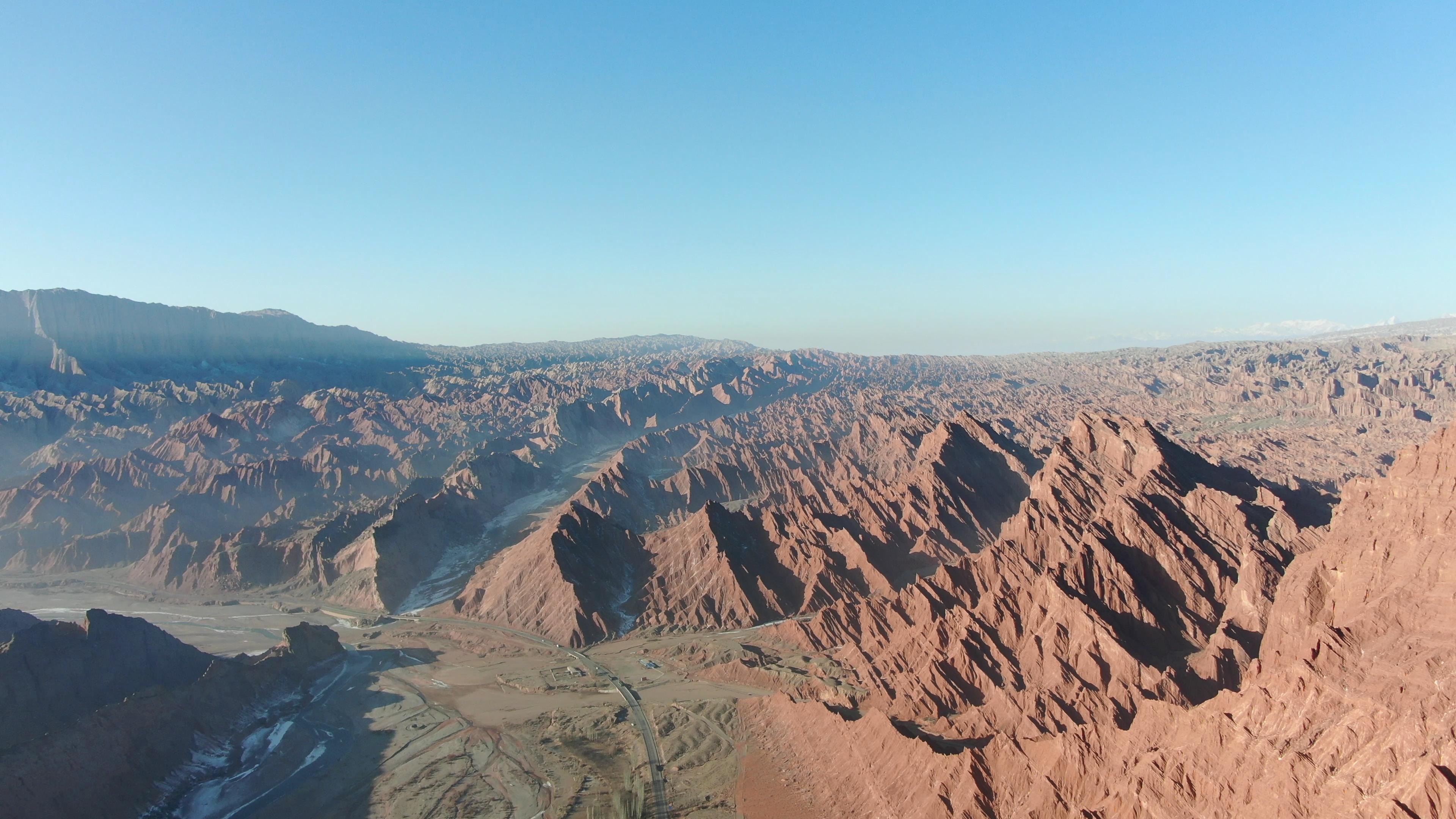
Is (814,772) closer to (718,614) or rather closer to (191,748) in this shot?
(718,614)

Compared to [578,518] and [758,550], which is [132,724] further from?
[758,550]

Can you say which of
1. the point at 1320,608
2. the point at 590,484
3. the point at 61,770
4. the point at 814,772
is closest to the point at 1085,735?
the point at 814,772

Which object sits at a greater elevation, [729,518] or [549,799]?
[729,518]

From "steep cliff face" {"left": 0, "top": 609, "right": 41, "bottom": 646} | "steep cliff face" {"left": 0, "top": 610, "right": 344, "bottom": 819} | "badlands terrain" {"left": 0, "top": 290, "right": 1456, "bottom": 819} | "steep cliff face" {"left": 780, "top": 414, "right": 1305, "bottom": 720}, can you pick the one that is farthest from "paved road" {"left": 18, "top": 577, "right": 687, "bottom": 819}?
"steep cliff face" {"left": 0, "top": 609, "right": 41, "bottom": 646}

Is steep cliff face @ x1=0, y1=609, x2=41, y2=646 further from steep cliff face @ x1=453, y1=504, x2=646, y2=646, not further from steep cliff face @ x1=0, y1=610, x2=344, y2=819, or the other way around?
steep cliff face @ x1=453, y1=504, x2=646, y2=646

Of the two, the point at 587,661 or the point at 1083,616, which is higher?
the point at 1083,616

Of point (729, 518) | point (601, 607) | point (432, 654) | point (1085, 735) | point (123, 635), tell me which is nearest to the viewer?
point (1085, 735)

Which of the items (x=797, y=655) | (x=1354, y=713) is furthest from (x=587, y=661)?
(x=1354, y=713)

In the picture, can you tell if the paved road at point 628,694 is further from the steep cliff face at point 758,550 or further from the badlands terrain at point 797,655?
the steep cliff face at point 758,550
